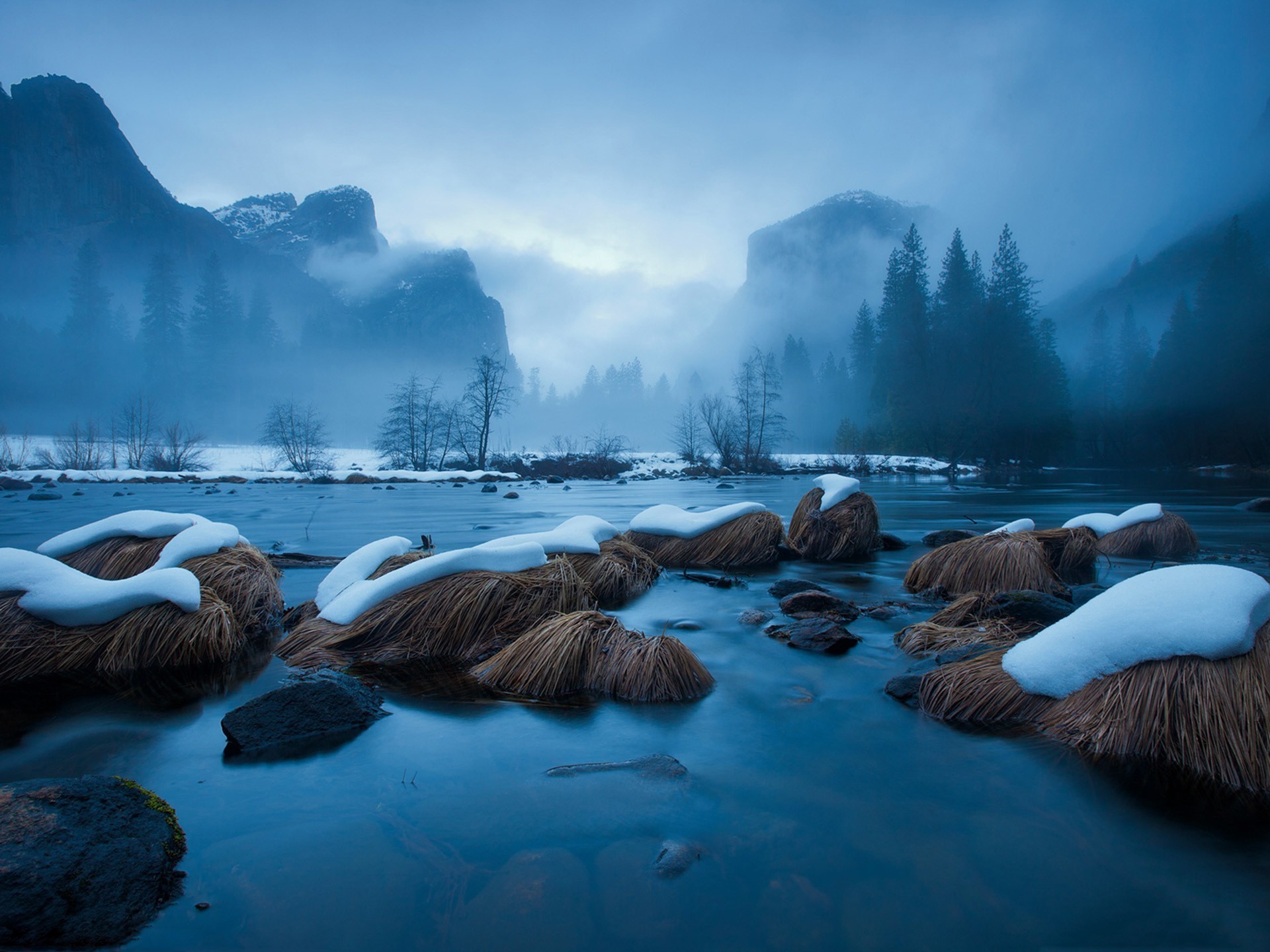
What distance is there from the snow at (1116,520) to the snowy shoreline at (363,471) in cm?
3358

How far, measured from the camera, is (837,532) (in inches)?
414

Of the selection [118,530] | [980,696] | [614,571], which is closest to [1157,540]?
[980,696]

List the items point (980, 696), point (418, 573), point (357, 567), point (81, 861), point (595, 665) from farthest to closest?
point (357, 567) → point (418, 573) → point (595, 665) → point (980, 696) → point (81, 861)

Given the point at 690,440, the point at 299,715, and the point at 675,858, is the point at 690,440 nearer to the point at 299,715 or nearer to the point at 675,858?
the point at 299,715

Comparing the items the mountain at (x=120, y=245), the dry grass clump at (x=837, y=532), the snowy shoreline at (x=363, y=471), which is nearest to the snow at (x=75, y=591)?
the dry grass clump at (x=837, y=532)

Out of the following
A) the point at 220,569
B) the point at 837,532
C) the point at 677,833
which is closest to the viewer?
the point at 677,833

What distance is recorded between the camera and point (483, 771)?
315cm

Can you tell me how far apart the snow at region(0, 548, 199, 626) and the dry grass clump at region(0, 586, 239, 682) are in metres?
0.05

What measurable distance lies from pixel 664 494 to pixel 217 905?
25.1 meters

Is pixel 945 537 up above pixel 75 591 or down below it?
below

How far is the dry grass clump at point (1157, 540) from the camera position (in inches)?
394

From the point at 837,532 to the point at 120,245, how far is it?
612ft

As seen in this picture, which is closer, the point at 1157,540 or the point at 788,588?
the point at 788,588

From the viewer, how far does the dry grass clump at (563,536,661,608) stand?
7.32 meters
